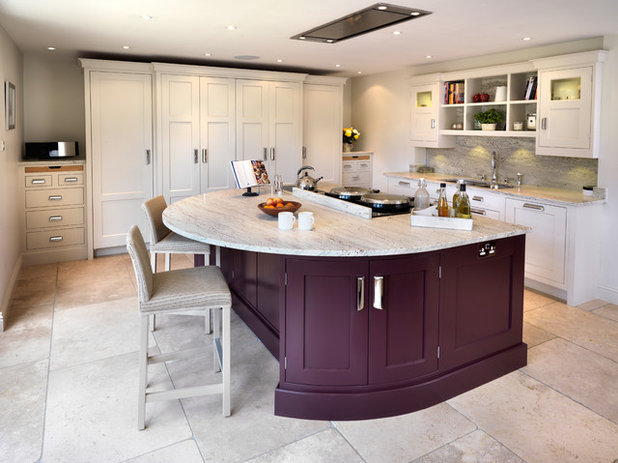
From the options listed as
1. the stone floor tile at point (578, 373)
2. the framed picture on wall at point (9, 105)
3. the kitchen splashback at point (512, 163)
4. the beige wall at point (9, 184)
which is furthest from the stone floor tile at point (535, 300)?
the framed picture on wall at point (9, 105)

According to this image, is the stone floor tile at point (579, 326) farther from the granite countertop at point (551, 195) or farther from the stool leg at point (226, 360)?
the stool leg at point (226, 360)

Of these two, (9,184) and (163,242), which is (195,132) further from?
(163,242)

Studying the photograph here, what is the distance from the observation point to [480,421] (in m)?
2.47

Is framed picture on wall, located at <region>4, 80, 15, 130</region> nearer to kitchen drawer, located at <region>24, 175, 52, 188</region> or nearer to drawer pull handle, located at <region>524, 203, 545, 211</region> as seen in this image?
kitchen drawer, located at <region>24, 175, 52, 188</region>

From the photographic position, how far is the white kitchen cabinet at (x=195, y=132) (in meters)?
5.66

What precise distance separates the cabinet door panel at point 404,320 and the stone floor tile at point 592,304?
2.23 meters

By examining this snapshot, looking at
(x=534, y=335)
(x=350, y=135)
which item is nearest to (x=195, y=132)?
(x=350, y=135)

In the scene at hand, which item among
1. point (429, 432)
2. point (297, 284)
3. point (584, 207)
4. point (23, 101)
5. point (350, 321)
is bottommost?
point (429, 432)

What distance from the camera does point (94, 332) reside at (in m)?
3.56

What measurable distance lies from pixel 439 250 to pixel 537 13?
2072 millimetres

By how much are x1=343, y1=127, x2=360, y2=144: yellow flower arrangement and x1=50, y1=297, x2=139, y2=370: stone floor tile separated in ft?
13.3

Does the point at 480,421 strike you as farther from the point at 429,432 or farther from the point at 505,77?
the point at 505,77

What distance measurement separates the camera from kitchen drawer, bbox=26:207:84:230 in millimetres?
5277

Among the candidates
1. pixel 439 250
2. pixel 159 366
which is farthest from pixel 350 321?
pixel 159 366
